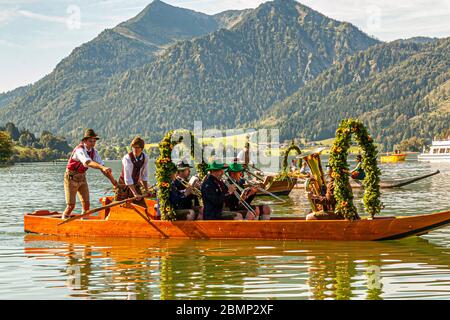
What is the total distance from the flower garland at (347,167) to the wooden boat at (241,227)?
0.46m

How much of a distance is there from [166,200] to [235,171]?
2540mm

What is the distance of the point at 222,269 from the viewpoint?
65.8ft

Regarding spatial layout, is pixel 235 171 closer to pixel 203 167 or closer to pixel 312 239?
pixel 312 239

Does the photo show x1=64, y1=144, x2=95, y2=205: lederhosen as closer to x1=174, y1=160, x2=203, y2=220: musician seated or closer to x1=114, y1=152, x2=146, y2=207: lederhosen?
x1=114, y1=152, x2=146, y2=207: lederhosen

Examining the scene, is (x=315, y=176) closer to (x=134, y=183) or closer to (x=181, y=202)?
(x=181, y=202)

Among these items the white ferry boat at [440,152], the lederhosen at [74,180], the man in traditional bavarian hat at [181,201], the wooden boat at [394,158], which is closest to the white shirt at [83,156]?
the lederhosen at [74,180]

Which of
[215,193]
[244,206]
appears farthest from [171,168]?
[244,206]

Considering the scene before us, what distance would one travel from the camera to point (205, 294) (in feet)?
55.4

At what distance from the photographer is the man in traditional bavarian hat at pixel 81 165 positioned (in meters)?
23.9

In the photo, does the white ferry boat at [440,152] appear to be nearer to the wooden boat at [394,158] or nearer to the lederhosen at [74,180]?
the wooden boat at [394,158]

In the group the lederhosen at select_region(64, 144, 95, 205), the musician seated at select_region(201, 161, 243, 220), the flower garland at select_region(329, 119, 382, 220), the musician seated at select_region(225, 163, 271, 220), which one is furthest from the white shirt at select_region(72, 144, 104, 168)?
the flower garland at select_region(329, 119, 382, 220)

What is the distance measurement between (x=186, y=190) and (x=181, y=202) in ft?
1.42

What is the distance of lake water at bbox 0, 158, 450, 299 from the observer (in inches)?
672
